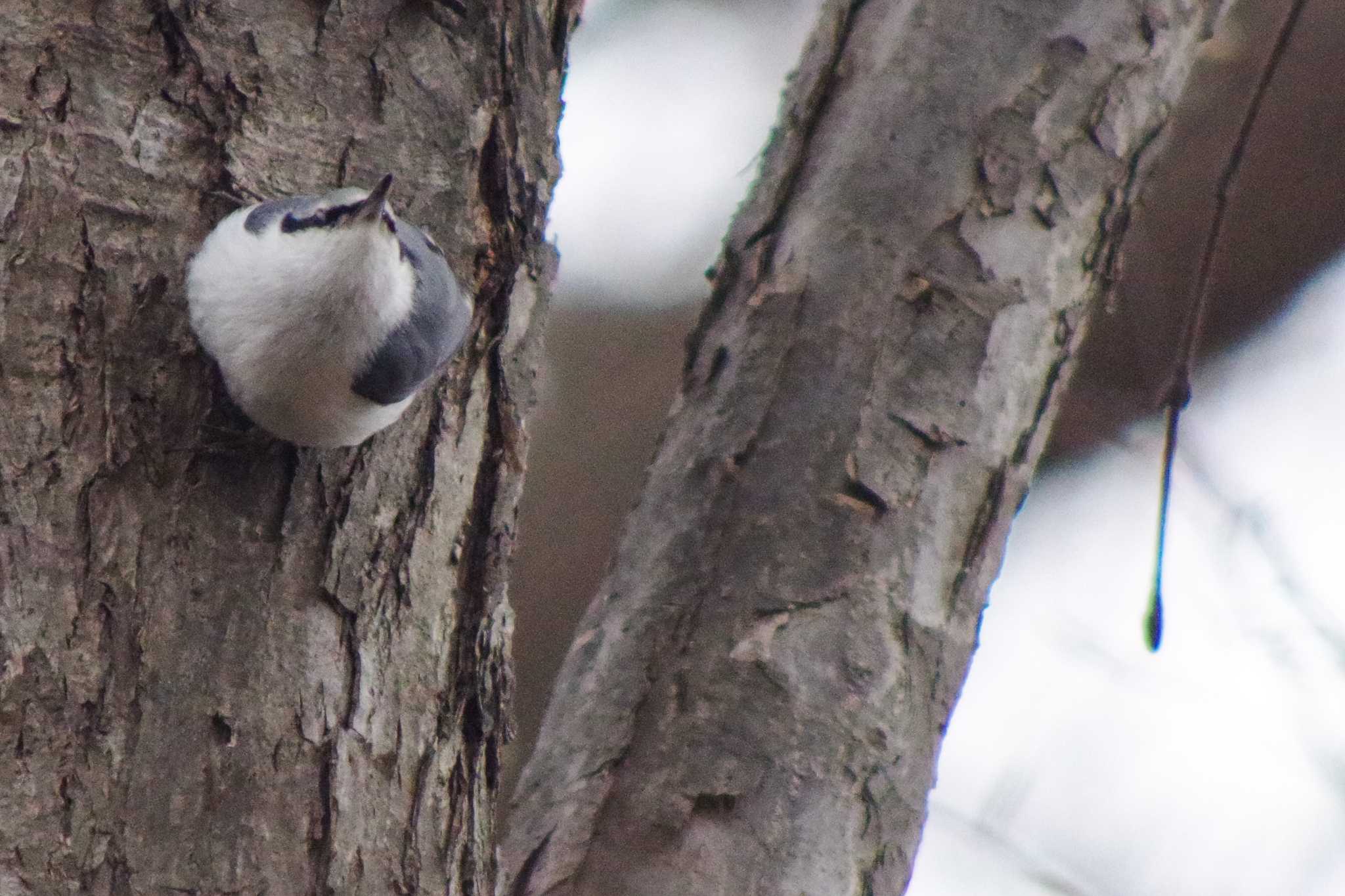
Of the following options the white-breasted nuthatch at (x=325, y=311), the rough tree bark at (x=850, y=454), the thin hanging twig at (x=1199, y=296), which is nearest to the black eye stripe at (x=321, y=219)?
the white-breasted nuthatch at (x=325, y=311)

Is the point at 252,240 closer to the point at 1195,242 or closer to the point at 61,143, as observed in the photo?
the point at 61,143

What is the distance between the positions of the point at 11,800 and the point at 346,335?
0.55 metres

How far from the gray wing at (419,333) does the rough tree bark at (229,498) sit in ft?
0.22

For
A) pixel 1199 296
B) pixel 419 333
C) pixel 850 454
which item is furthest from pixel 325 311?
pixel 1199 296

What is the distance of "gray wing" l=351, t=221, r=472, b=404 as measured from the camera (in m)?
1.39

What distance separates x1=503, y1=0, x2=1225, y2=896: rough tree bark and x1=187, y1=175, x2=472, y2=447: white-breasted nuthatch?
0.44 metres

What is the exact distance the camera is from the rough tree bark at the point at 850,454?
5.21 feet

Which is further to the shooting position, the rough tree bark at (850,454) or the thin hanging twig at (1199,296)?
the rough tree bark at (850,454)

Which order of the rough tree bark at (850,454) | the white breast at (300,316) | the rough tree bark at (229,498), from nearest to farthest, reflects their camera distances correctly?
the rough tree bark at (229,498), the white breast at (300,316), the rough tree bark at (850,454)

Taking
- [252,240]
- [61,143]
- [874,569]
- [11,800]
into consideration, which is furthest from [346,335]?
[874,569]

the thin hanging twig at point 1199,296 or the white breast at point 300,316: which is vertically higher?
the thin hanging twig at point 1199,296

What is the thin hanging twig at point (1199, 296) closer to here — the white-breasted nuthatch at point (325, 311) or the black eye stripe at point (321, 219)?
the white-breasted nuthatch at point (325, 311)

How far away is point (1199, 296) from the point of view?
1482 mm

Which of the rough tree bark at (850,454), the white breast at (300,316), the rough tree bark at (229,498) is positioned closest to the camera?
the rough tree bark at (229,498)
